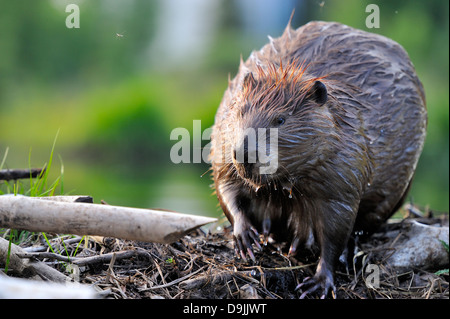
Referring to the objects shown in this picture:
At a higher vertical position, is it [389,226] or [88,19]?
[88,19]

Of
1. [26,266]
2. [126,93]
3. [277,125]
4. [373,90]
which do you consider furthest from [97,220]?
[126,93]

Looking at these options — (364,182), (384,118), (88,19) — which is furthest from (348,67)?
(88,19)

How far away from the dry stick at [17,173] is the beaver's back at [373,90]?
1570mm

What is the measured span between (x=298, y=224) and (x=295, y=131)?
72cm

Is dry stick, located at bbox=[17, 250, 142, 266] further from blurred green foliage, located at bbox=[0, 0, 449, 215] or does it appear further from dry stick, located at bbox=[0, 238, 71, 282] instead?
blurred green foliage, located at bbox=[0, 0, 449, 215]

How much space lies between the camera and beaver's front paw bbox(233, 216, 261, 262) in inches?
136

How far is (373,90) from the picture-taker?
405 centimetres

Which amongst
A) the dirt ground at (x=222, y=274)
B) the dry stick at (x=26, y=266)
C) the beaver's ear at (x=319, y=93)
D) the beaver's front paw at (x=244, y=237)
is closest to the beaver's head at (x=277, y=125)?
the beaver's ear at (x=319, y=93)

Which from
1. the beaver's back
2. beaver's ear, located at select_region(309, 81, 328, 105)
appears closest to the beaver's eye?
beaver's ear, located at select_region(309, 81, 328, 105)

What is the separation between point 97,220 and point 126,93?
49.1 feet

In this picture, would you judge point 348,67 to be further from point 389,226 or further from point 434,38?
point 434,38

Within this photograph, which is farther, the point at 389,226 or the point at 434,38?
the point at 434,38

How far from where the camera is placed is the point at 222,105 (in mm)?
4059
